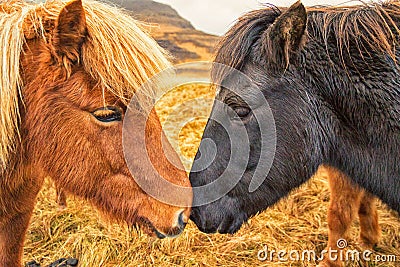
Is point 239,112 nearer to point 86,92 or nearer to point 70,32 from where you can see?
point 86,92

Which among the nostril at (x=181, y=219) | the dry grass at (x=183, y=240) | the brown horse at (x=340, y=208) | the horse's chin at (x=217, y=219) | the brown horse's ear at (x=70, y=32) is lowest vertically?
the dry grass at (x=183, y=240)

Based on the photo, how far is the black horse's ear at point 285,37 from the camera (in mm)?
1954

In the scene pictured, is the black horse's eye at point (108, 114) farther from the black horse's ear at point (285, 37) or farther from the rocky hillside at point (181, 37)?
the rocky hillside at point (181, 37)

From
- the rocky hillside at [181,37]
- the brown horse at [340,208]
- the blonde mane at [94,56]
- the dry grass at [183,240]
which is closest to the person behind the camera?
the blonde mane at [94,56]

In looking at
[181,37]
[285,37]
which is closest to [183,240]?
[285,37]

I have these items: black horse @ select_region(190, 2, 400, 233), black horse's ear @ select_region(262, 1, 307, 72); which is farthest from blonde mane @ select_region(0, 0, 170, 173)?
black horse's ear @ select_region(262, 1, 307, 72)

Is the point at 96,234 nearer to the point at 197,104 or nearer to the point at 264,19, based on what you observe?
the point at 264,19

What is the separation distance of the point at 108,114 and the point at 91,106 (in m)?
0.09

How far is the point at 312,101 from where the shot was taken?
2160 mm

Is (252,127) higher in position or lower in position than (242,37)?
lower

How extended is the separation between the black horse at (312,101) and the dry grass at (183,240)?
3.47 ft

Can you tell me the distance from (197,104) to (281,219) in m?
3.36

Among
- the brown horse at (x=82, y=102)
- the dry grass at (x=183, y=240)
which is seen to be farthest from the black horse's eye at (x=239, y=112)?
the dry grass at (x=183, y=240)

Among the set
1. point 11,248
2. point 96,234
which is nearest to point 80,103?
point 11,248
